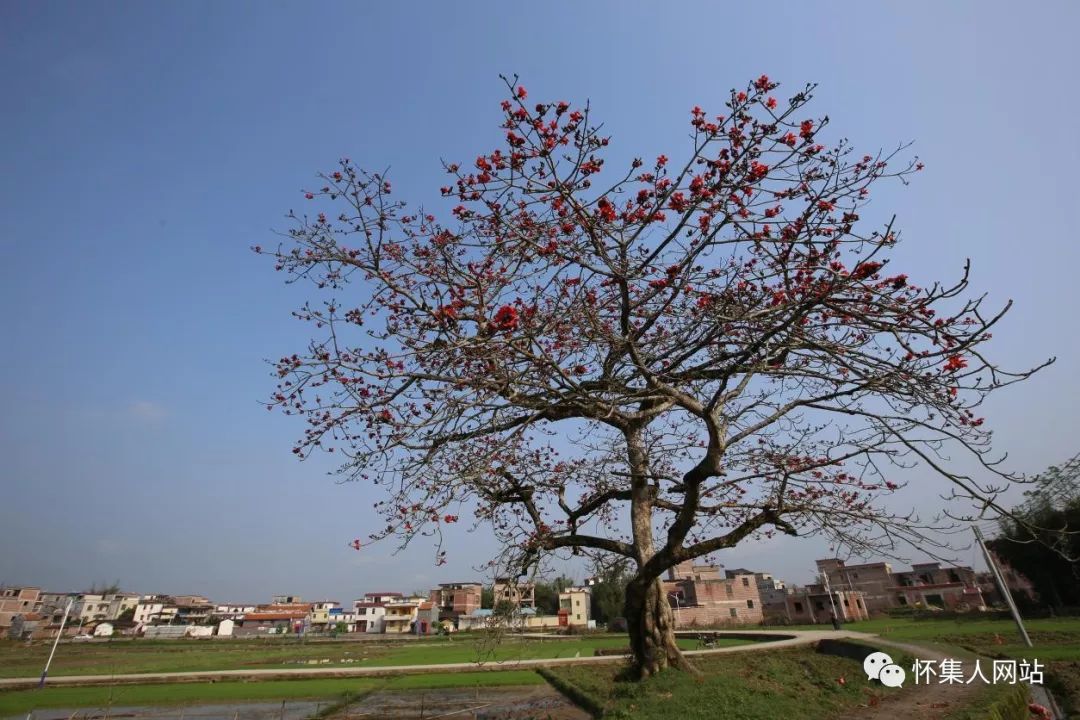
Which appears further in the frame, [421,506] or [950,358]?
[421,506]

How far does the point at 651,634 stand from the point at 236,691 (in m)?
17.2

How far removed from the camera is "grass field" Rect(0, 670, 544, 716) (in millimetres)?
17312

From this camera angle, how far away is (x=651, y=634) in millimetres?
8992

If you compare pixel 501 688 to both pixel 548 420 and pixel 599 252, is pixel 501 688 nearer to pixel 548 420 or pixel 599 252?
pixel 548 420

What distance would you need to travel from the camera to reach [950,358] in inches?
193

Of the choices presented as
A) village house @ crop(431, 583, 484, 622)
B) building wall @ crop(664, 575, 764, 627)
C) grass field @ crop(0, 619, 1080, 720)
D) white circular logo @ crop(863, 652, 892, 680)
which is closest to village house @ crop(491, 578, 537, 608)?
grass field @ crop(0, 619, 1080, 720)

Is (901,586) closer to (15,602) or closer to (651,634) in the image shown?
(651,634)

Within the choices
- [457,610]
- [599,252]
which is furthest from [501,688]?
[457,610]

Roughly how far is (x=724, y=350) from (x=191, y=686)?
79.5 feet

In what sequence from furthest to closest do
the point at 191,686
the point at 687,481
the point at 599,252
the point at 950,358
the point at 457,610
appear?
the point at 457,610, the point at 191,686, the point at 687,481, the point at 599,252, the point at 950,358

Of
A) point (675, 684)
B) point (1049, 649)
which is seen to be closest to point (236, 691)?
point (675, 684)
